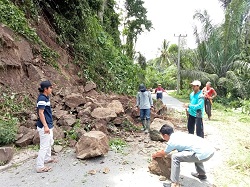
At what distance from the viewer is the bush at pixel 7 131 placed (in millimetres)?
5258

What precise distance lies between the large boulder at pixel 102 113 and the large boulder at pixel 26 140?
6.18ft

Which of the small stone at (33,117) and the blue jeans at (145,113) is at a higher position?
the small stone at (33,117)

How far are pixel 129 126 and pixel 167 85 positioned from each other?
38.1 meters

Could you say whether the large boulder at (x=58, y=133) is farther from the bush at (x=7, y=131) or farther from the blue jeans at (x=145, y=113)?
the blue jeans at (x=145, y=113)

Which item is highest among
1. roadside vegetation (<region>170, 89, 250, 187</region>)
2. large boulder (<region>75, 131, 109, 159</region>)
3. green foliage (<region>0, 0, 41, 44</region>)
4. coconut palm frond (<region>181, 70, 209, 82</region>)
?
green foliage (<region>0, 0, 41, 44</region>)

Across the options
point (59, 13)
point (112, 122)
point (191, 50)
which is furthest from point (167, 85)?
point (112, 122)

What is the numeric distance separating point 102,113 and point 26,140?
92.4 inches

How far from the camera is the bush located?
17.3 feet

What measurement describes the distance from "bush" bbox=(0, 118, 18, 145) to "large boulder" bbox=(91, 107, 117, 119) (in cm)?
218

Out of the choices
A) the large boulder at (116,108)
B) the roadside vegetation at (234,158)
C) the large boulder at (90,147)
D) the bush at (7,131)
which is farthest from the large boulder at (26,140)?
the roadside vegetation at (234,158)

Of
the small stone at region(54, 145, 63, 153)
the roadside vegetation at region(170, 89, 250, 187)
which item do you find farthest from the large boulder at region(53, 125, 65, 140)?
the roadside vegetation at region(170, 89, 250, 187)

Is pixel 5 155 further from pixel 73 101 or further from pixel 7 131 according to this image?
pixel 73 101

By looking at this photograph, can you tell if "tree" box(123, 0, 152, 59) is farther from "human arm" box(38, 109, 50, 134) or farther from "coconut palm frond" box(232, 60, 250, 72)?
"human arm" box(38, 109, 50, 134)

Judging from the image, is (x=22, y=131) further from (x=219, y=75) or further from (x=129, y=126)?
(x=219, y=75)
